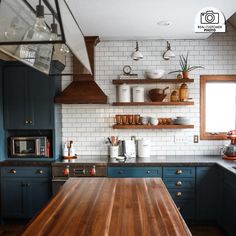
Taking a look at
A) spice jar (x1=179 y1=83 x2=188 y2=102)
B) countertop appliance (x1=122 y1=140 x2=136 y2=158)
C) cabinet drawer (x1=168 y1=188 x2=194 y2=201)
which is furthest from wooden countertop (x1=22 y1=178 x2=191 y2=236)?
spice jar (x1=179 y1=83 x2=188 y2=102)

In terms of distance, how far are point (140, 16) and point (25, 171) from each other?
2.62 m

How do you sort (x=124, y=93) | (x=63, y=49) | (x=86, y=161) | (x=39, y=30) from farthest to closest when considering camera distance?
(x=124, y=93) → (x=86, y=161) → (x=63, y=49) → (x=39, y=30)

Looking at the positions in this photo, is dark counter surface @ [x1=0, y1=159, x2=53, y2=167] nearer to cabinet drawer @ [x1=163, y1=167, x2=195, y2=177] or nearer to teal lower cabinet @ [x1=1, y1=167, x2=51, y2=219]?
teal lower cabinet @ [x1=1, y1=167, x2=51, y2=219]

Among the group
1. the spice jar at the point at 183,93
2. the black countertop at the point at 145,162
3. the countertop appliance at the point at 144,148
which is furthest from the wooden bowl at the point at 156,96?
the black countertop at the point at 145,162

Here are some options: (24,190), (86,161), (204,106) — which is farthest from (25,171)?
(204,106)

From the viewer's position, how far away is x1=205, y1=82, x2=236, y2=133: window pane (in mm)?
4527

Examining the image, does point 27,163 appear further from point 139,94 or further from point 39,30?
point 39,30

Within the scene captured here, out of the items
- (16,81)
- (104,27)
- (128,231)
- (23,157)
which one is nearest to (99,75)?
(104,27)

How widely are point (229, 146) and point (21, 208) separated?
3.13 metres

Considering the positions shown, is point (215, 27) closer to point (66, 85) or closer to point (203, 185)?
point (203, 185)

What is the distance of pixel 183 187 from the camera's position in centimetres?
392

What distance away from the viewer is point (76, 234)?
5.21 feet

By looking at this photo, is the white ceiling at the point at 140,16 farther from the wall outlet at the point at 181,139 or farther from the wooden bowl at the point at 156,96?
the wall outlet at the point at 181,139

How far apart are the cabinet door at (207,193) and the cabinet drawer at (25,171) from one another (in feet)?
6.93
